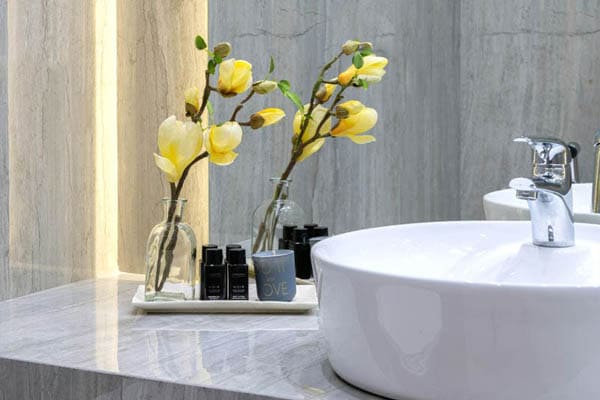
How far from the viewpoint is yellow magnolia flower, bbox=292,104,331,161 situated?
5.22ft

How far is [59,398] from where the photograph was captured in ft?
3.77

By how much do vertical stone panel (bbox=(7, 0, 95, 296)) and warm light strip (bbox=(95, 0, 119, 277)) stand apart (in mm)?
21

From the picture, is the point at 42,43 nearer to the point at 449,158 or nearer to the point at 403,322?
the point at 449,158

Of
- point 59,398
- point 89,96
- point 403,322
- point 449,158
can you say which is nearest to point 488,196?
point 449,158

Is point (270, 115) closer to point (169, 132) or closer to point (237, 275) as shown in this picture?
point (169, 132)

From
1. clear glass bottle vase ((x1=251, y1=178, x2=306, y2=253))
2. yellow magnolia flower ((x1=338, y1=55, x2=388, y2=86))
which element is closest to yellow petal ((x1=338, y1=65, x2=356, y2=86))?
yellow magnolia flower ((x1=338, y1=55, x2=388, y2=86))

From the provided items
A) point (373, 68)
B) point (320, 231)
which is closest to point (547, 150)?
point (373, 68)

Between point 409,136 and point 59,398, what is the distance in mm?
696

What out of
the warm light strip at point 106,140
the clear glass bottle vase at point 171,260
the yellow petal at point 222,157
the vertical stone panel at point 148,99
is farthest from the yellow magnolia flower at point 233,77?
the warm light strip at point 106,140

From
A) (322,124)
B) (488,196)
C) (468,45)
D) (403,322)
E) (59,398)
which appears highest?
(468,45)

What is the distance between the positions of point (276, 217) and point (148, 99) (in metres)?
0.41

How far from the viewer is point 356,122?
5.04 feet

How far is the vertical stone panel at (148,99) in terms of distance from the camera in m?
1.80

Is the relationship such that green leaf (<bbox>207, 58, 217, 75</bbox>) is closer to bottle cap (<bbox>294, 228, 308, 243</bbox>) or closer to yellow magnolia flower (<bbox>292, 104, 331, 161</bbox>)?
yellow magnolia flower (<bbox>292, 104, 331, 161</bbox>)
